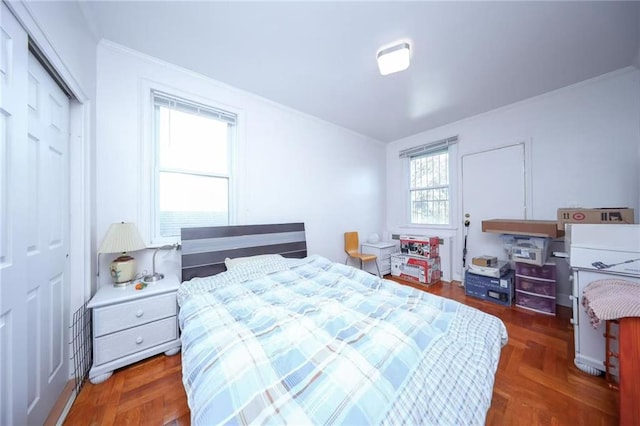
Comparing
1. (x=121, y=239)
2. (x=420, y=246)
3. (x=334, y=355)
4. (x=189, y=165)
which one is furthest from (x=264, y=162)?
(x=420, y=246)

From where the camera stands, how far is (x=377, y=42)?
1.82 meters

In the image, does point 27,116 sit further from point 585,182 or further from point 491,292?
point 585,182

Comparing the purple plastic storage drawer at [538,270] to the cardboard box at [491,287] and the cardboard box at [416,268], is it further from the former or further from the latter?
the cardboard box at [416,268]

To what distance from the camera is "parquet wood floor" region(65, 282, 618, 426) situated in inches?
48.6

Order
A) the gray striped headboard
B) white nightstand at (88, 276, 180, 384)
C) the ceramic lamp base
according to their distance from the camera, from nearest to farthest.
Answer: white nightstand at (88, 276, 180, 384), the ceramic lamp base, the gray striped headboard

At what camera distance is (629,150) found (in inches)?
87.0

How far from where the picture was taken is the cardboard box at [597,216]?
1.83 m

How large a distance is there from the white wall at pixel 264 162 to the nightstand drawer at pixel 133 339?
1.90 feet

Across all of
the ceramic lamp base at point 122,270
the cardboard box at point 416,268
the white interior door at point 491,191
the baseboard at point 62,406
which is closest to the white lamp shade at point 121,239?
the ceramic lamp base at point 122,270

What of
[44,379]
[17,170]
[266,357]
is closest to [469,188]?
[266,357]

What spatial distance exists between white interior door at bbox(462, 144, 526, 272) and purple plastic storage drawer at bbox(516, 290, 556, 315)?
0.62 m

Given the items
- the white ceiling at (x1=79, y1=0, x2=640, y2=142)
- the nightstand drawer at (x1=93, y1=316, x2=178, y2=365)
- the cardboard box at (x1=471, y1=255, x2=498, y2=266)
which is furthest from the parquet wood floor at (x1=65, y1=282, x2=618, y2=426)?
the white ceiling at (x1=79, y1=0, x2=640, y2=142)

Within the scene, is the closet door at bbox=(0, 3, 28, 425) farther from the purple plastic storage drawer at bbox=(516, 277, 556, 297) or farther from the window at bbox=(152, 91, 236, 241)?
the purple plastic storage drawer at bbox=(516, 277, 556, 297)

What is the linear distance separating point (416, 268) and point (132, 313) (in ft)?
11.5
